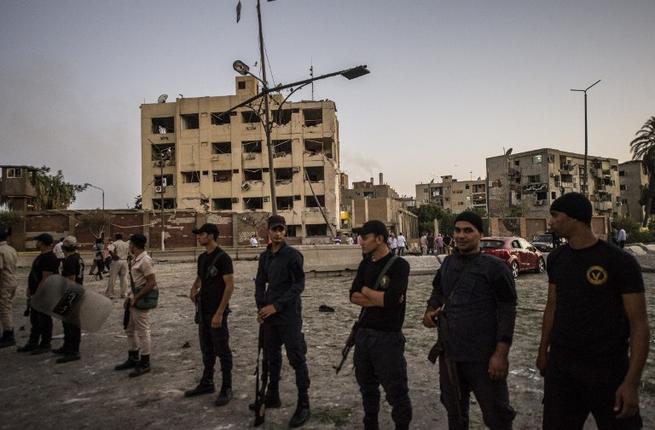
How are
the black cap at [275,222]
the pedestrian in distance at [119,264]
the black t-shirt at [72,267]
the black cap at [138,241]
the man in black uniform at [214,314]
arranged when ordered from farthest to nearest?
the pedestrian in distance at [119,264] → the black t-shirt at [72,267] → the black cap at [138,241] → the man in black uniform at [214,314] → the black cap at [275,222]

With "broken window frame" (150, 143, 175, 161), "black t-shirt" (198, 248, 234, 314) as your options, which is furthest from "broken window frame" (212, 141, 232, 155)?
"black t-shirt" (198, 248, 234, 314)

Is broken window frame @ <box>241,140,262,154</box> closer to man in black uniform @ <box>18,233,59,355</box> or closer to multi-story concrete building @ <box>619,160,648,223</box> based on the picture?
man in black uniform @ <box>18,233,59,355</box>

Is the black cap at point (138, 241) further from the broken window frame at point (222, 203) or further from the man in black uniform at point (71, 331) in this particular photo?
the broken window frame at point (222, 203)

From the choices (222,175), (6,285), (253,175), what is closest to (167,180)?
(222,175)

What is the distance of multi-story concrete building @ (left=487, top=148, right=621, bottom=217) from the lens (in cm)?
6738

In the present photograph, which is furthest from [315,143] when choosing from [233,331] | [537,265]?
[233,331]

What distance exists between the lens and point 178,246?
39969 millimetres

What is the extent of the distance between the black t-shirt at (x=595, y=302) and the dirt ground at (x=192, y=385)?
180cm

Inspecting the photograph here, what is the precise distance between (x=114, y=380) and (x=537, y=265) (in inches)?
619

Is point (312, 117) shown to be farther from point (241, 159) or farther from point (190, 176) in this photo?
point (190, 176)

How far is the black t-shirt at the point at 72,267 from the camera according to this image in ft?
20.4

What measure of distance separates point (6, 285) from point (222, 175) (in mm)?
44011

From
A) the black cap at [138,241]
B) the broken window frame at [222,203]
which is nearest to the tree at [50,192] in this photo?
the broken window frame at [222,203]

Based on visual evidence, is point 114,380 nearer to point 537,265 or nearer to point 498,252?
point 498,252
